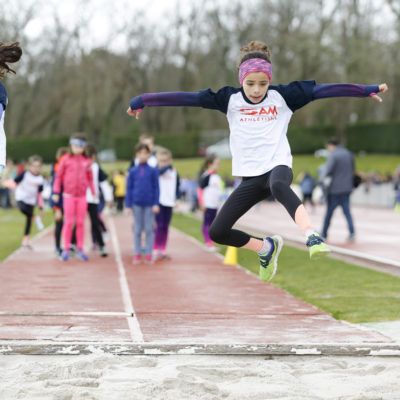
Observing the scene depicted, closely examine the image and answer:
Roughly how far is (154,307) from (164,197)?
17.5 ft

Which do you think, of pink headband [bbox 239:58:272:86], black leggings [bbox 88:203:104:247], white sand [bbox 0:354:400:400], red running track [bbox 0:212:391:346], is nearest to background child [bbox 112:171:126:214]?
black leggings [bbox 88:203:104:247]

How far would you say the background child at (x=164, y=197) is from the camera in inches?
484

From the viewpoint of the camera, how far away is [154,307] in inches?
279

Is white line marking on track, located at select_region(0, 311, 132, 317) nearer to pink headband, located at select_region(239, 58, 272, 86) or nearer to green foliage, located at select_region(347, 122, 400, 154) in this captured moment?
pink headband, located at select_region(239, 58, 272, 86)

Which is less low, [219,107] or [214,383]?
[219,107]

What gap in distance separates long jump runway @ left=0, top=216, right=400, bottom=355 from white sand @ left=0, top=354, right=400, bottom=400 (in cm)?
11

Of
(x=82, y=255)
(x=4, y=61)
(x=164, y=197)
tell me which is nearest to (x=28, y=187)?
(x=82, y=255)

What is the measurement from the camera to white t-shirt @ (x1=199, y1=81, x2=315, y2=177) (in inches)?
230

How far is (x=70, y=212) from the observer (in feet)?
37.8

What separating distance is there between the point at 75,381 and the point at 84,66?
50.4m

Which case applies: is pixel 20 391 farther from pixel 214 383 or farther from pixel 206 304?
pixel 206 304

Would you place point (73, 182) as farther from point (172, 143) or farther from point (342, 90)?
point (172, 143)

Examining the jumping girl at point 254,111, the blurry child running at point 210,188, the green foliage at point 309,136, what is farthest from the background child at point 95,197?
the green foliage at point 309,136

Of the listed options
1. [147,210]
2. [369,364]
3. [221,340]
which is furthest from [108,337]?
[147,210]
